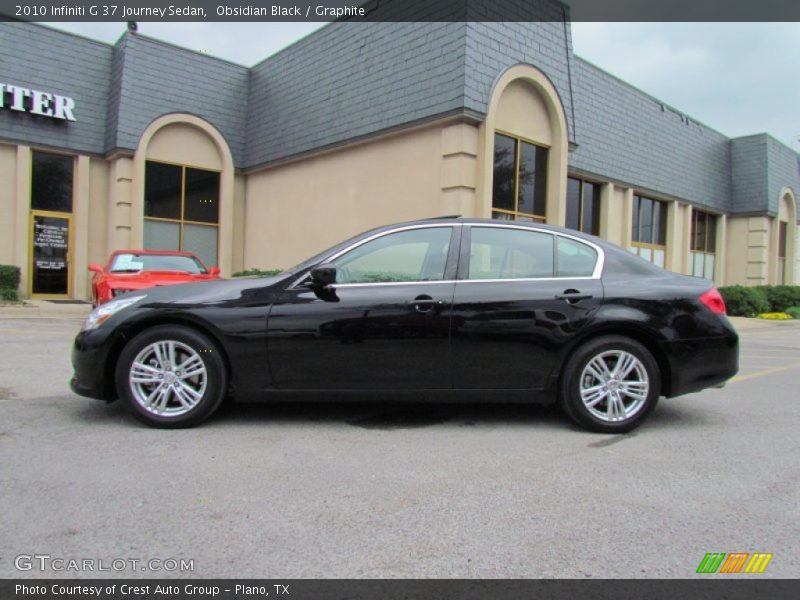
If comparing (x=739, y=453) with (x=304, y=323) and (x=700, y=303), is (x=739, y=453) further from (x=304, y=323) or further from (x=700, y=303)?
(x=304, y=323)

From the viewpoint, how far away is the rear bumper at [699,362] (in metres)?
4.50

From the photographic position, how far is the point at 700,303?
4.59m

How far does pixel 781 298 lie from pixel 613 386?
885 inches

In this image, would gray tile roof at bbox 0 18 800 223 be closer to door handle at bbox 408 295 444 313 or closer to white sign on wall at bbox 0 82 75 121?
white sign on wall at bbox 0 82 75 121

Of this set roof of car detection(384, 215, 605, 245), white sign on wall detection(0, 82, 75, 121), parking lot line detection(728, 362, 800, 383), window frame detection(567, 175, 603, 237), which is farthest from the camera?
window frame detection(567, 175, 603, 237)


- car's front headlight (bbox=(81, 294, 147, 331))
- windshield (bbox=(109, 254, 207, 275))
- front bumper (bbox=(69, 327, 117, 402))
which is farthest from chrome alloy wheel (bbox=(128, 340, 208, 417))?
windshield (bbox=(109, 254, 207, 275))

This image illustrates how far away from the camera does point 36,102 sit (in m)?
16.0

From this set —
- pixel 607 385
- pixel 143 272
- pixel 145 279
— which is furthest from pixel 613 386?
pixel 143 272

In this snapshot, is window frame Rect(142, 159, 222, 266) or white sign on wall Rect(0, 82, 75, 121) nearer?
white sign on wall Rect(0, 82, 75, 121)

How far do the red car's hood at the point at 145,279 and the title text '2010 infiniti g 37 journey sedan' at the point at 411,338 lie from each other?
4.72 m

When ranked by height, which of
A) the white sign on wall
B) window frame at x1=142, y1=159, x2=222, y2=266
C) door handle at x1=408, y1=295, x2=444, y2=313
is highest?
the white sign on wall

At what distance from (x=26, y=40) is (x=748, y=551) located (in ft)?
63.0

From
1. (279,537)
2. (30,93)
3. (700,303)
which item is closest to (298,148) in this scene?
(30,93)

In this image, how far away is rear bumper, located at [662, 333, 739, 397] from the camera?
450cm
